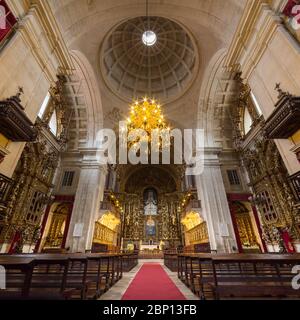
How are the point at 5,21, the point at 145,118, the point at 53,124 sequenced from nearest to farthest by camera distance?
the point at 5,21, the point at 145,118, the point at 53,124

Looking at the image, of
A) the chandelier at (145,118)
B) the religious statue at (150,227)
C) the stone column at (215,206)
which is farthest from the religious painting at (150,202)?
the chandelier at (145,118)

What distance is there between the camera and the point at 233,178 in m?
12.9

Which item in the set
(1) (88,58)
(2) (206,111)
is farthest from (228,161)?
(1) (88,58)

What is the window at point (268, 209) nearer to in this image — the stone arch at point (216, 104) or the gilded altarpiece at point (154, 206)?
the stone arch at point (216, 104)

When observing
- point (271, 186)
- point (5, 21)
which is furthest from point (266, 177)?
point (5, 21)

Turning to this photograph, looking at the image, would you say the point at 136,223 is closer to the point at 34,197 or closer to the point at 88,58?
the point at 34,197

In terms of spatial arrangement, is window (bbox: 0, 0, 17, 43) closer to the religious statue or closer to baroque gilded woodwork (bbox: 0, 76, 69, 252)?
baroque gilded woodwork (bbox: 0, 76, 69, 252)

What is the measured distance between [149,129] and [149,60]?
1128cm

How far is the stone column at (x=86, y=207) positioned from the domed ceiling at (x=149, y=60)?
680 centimetres

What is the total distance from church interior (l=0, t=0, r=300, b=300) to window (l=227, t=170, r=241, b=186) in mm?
81

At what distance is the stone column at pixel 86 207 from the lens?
33.6ft

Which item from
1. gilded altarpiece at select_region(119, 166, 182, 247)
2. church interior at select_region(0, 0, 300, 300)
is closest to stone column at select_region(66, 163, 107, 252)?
church interior at select_region(0, 0, 300, 300)

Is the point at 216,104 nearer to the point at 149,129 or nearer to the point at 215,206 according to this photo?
the point at 215,206
